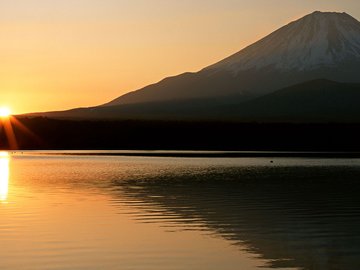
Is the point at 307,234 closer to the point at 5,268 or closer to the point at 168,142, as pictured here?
the point at 5,268

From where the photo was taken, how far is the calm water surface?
2200 cm

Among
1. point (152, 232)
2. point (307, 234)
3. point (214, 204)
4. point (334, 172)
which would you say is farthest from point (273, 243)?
point (334, 172)

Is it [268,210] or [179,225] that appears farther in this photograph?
[268,210]

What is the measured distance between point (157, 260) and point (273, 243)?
4881 millimetres

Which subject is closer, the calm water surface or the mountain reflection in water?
the calm water surface

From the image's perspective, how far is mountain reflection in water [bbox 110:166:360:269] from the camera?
78.0 ft

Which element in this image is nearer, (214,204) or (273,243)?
(273,243)

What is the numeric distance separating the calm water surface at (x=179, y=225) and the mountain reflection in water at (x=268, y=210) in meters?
0.04

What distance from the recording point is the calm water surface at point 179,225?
22.0 m

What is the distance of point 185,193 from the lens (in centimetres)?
4453

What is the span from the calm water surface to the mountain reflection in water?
4 centimetres

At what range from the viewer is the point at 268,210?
3516cm

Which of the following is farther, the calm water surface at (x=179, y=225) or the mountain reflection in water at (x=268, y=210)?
the mountain reflection in water at (x=268, y=210)

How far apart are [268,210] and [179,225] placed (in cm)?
707
